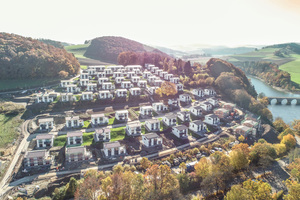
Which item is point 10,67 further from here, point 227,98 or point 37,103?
point 227,98

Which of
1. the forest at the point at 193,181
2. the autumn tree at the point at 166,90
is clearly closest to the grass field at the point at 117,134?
the forest at the point at 193,181

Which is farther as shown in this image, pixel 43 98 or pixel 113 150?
pixel 43 98

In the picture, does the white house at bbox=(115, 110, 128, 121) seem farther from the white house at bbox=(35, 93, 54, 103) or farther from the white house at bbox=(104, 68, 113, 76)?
the white house at bbox=(104, 68, 113, 76)

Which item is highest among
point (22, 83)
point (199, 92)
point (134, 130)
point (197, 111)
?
point (22, 83)

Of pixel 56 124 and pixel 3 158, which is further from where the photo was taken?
pixel 56 124

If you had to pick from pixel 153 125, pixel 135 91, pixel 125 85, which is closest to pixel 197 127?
pixel 153 125

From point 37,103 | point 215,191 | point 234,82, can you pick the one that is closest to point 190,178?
point 215,191

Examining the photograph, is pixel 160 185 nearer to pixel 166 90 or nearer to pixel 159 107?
pixel 159 107
